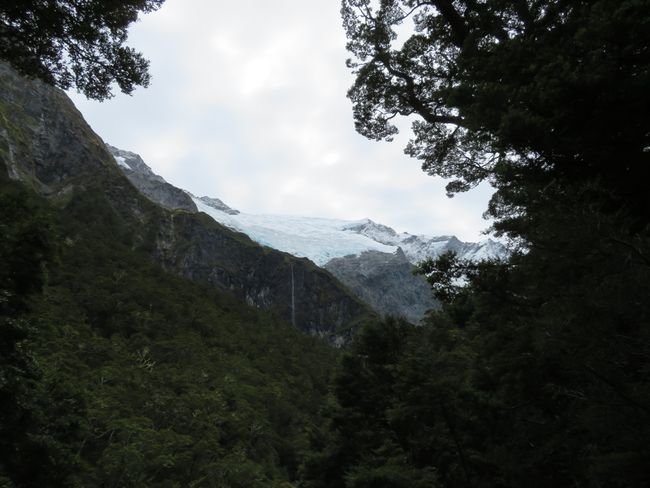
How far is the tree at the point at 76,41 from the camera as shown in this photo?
764 cm

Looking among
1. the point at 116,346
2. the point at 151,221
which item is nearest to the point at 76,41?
the point at 116,346

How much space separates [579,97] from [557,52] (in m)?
0.87

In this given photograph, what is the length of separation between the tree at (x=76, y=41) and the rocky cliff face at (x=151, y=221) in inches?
3300

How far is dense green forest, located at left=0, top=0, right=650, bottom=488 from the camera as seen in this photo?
5.41 metres

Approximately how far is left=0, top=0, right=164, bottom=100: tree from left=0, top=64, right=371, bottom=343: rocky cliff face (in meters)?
83.8

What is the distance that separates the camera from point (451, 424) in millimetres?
13422

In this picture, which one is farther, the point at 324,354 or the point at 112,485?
the point at 324,354

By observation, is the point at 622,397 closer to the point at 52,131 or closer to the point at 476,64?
the point at 476,64

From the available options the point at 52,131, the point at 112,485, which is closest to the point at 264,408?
the point at 112,485

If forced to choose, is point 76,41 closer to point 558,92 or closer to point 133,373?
point 558,92

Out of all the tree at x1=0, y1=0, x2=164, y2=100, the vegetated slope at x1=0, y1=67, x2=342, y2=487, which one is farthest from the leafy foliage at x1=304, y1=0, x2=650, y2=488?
the vegetated slope at x1=0, y1=67, x2=342, y2=487

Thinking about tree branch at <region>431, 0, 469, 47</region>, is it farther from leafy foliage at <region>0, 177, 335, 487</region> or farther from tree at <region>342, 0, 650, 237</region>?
leafy foliage at <region>0, 177, 335, 487</region>

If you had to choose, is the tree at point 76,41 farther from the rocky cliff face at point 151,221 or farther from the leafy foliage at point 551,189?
the rocky cliff face at point 151,221

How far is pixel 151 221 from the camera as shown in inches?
4259
